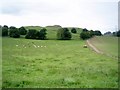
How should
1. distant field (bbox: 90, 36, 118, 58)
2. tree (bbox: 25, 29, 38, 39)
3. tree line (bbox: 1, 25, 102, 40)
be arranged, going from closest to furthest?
distant field (bbox: 90, 36, 118, 58) → tree line (bbox: 1, 25, 102, 40) → tree (bbox: 25, 29, 38, 39)

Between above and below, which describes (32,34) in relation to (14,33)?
below

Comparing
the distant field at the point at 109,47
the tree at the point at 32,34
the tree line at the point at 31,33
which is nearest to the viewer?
the distant field at the point at 109,47

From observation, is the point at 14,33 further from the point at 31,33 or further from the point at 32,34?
the point at 32,34

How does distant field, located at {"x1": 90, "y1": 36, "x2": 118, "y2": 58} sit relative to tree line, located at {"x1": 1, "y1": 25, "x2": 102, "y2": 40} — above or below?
below

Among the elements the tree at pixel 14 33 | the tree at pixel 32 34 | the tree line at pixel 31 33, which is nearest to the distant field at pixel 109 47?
the tree line at pixel 31 33

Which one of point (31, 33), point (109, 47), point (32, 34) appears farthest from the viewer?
point (32, 34)

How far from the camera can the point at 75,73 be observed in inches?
731

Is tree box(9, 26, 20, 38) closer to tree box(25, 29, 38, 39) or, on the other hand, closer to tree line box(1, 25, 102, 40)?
tree line box(1, 25, 102, 40)

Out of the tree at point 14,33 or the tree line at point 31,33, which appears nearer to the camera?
the tree at point 14,33

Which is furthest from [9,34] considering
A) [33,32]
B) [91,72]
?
[91,72]

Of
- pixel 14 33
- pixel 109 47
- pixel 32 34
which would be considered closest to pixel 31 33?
pixel 32 34

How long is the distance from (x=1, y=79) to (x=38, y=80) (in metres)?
2.10

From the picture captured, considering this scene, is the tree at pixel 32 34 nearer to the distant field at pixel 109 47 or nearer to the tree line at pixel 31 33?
the tree line at pixel 31 33

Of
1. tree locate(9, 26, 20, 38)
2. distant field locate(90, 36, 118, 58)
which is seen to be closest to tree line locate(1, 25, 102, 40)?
tree locate(9, 26, 20, 38)
